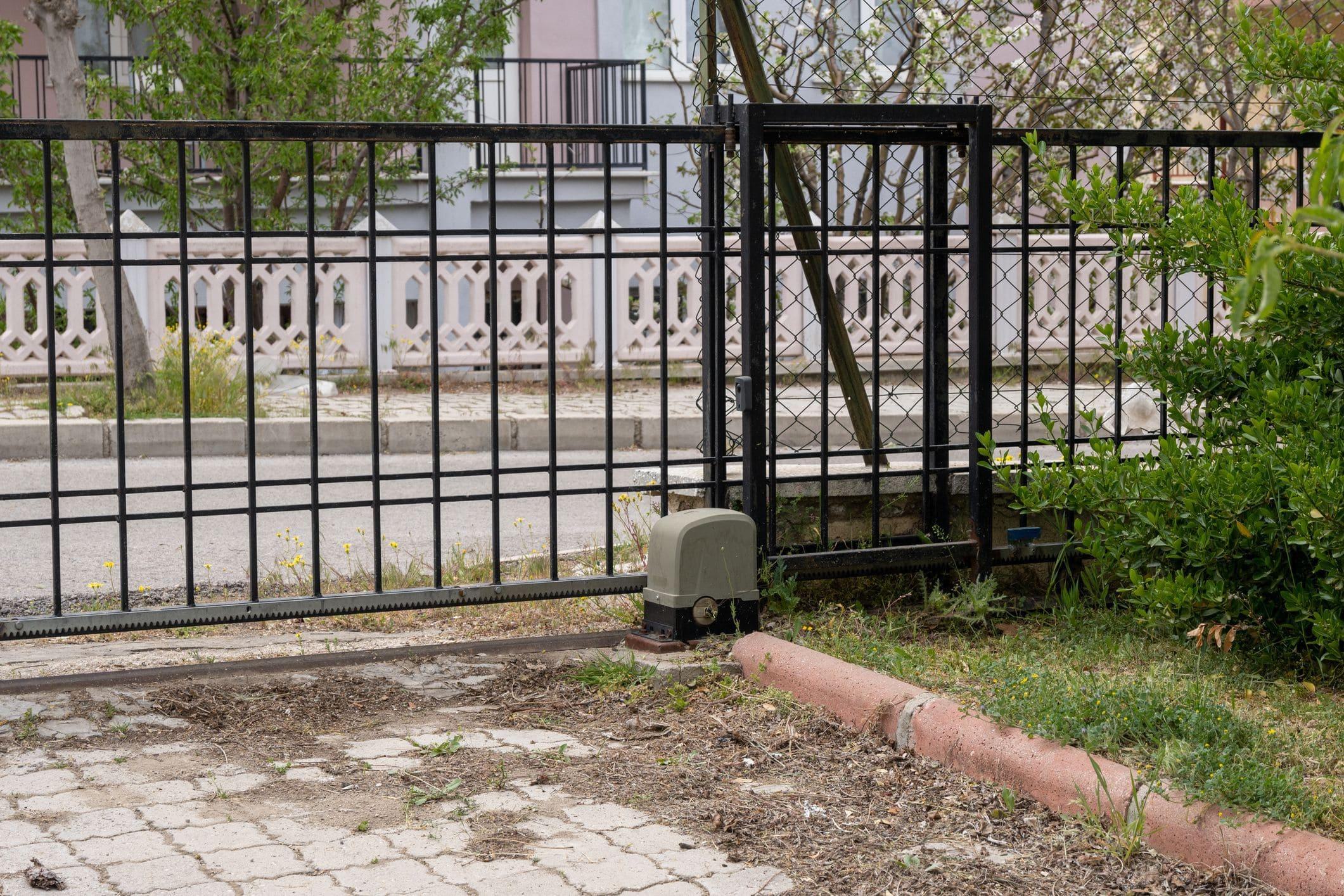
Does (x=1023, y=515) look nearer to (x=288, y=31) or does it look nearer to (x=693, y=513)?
(x=693, y=513)

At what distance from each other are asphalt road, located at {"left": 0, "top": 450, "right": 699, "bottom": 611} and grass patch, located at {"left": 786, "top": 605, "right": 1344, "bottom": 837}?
4.79ft

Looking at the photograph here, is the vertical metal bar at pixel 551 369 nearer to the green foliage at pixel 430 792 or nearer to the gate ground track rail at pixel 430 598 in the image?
the gate ground track rail at pixel 430 598

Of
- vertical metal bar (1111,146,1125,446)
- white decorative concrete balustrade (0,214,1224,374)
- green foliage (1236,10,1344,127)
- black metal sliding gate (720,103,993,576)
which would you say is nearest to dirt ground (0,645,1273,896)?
black metal sliding gate (720,103,993,576)

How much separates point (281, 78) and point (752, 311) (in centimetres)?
1104

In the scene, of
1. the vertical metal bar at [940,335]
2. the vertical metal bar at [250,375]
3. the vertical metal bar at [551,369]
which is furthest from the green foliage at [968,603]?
the vertical metal bar at [250,375]

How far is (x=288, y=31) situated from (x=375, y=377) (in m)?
10.7

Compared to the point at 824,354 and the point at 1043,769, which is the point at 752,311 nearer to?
the point at 824,354

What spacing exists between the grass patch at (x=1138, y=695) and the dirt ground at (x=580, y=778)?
23 centimetres

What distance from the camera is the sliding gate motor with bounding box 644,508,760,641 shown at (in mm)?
4617

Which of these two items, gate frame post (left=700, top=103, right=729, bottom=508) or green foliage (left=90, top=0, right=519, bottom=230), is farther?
green foliage (left=90, top=0, right=519, bottom=230)

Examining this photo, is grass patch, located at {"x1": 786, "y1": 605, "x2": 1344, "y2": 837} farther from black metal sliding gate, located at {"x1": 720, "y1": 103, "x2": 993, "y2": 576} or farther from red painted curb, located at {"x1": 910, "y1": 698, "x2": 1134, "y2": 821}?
black metal sliding gate, located at {"x1": 720, "y1": 103, "x2": 993, "y2": 576}

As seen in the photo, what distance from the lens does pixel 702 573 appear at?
183 inches

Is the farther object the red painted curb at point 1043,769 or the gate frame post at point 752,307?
the gate frame post at point 752,307

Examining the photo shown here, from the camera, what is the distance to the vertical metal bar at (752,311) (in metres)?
4.73
